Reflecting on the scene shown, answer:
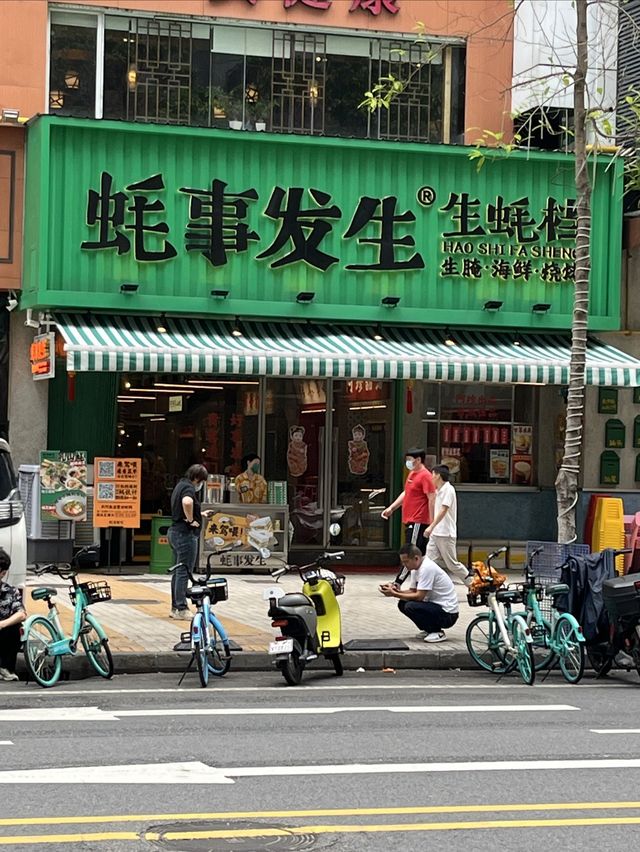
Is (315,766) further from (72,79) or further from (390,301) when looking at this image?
(72,79)

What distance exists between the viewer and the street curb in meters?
13.7

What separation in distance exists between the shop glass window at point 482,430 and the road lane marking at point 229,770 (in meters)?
13.4

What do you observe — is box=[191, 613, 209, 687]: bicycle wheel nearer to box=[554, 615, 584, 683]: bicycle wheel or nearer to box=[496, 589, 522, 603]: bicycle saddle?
box=[496, 589, 522, 603]: bicycle saddle

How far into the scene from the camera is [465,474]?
22.8m

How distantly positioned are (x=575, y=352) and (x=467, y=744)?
7071mm

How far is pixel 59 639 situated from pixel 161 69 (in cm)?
1126

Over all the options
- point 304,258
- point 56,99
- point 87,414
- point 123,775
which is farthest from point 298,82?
point 123,775

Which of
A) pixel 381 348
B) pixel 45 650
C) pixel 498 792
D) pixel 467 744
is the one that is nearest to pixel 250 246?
pixel 381 348

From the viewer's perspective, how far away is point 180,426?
2180 centimetres

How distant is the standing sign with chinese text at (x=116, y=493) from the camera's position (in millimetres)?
20234

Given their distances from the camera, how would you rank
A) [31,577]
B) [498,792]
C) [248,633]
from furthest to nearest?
1. [31,577]
2. [248,633]
3. [498,792]

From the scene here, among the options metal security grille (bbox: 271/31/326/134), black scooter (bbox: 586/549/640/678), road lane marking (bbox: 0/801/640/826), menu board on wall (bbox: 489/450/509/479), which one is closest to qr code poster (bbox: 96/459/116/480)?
metal security grille (bbox: 271/31/326/134)

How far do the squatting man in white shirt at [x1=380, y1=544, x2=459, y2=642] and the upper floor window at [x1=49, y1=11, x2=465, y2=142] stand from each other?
354 inches

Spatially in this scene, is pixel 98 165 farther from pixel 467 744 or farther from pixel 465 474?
pixel 467 744
